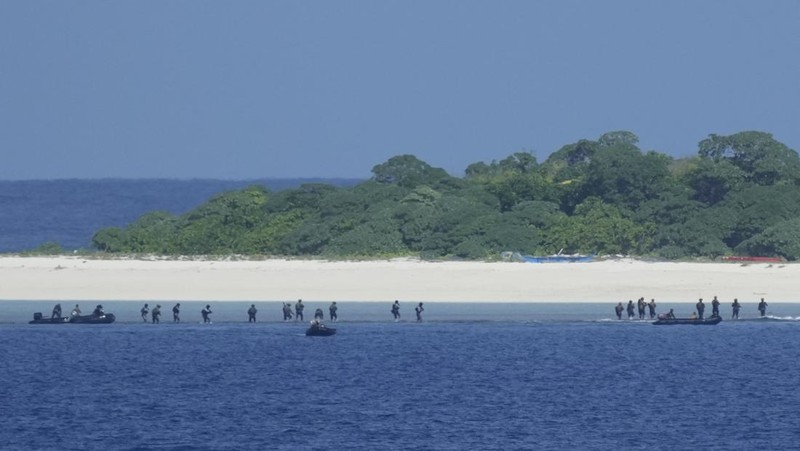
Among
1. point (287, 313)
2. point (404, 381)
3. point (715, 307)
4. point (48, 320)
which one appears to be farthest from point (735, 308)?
point (48, 320)

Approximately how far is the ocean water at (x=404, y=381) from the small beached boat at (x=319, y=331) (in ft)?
1.21

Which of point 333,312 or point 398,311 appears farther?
point 398,311

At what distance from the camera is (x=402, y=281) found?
183 ft

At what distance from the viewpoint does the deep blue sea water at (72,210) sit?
104 meters

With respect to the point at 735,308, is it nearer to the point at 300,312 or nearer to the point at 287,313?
the point at 300,312

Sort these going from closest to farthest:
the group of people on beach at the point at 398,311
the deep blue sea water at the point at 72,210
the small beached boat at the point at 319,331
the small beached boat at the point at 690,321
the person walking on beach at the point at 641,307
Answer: the small beached boat at the point at 319,331
the small beached boat at the point at 690,321
the group of people on beach at the point at 398,311
the person walking on beach at the point at 641,307
the deep blue sea water at the point at 72,210

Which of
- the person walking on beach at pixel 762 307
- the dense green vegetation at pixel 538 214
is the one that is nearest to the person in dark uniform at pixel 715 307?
the person walking on beach at pixel 762 307

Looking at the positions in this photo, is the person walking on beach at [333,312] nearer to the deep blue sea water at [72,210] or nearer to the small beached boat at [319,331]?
the small beached boat at [319,331]

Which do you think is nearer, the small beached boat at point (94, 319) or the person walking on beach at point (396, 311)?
the small beached boat at point (94, 319)

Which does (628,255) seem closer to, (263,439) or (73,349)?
(73,349)

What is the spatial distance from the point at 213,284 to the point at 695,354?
16.9 metres

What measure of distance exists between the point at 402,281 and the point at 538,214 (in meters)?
9.12

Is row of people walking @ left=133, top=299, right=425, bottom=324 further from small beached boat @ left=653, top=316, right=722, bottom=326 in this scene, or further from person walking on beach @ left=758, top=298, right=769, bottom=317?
person walking on beach @ left=758, top=298, right=769, bottom=317

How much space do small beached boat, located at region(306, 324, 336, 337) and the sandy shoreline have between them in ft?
17.3
